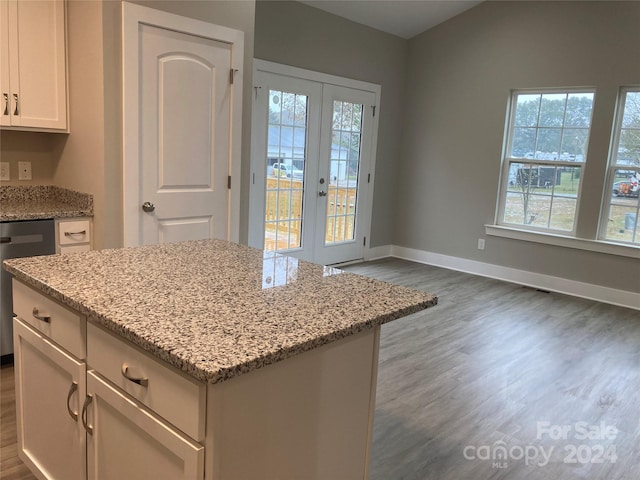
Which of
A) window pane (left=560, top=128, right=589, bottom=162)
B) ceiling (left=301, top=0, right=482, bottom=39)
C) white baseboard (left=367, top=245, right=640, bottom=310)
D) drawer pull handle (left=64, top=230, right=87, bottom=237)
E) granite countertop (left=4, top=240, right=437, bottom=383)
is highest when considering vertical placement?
ceiling (left=301, top=0, right=482, bottom=39)

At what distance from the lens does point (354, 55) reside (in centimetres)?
548

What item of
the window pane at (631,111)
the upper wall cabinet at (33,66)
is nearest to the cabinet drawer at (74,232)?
the upper wall cabinet at (33,66)

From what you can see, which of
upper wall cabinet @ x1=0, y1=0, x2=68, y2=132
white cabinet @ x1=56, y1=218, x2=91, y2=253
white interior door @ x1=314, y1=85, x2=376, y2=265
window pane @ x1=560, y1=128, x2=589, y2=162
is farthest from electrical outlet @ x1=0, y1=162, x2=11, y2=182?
window pane @ x1=560, y1=128, x2=589, y2=162

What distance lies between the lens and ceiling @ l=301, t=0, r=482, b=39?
5055 mm

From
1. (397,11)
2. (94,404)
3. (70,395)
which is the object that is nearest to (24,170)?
(70,395)

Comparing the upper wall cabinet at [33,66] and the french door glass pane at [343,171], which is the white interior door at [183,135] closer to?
the upper wall cabinet at [33,66]

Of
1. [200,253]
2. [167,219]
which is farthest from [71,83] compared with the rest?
[200,253]

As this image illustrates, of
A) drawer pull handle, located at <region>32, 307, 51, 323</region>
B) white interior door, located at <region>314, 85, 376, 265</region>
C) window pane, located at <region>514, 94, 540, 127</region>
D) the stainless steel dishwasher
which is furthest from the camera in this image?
white interior door, located at <region>314, 85, 376, 265</region>

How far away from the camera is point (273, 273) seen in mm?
1834

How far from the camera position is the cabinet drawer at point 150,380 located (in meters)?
1.10

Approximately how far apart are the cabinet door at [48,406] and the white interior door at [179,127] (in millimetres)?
1398

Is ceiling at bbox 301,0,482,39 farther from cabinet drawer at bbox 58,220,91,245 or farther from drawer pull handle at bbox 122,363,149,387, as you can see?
drawer pull handle at bbox 122,363,149,387

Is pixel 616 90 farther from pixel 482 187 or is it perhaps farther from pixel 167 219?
pixel 167 219

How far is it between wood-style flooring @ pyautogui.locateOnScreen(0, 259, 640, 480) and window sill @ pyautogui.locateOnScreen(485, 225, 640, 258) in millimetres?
537
